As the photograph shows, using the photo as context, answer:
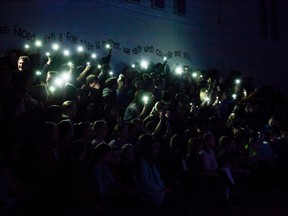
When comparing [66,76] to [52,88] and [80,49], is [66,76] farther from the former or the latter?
[80,49]

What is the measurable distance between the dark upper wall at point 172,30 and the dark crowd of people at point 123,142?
2.93 ft

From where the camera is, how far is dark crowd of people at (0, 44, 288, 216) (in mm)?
5605

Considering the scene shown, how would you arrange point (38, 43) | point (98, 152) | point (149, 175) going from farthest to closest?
point (38, 43) → point (149, 175) → point (98, 152)

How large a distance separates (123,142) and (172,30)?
823 cm

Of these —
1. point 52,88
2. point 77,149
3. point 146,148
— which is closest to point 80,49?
point 52,88

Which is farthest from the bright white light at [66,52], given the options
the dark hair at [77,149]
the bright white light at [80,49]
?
the dark hair at [77,149]

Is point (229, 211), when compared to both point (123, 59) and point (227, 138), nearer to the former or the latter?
point (227, 138)

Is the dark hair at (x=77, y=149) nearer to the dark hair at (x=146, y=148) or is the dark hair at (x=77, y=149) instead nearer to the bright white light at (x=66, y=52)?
the dark hair at (x=146, y=148)

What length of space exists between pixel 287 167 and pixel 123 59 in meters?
5.63

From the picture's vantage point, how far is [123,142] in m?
7.80

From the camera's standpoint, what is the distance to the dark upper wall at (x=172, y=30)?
11.4 metres

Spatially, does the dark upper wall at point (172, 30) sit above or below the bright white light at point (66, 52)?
above

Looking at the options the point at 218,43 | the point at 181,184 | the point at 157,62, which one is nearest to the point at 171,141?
the point at 181,184

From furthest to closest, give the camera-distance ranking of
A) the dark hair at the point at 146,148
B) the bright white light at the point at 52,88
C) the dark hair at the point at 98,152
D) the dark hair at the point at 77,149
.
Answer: the bright white light at the point at 52,88 < the dark hair at the point at 146,148 < the dark hair at the point at 98,152 < the dark hair at the point at 77,149
